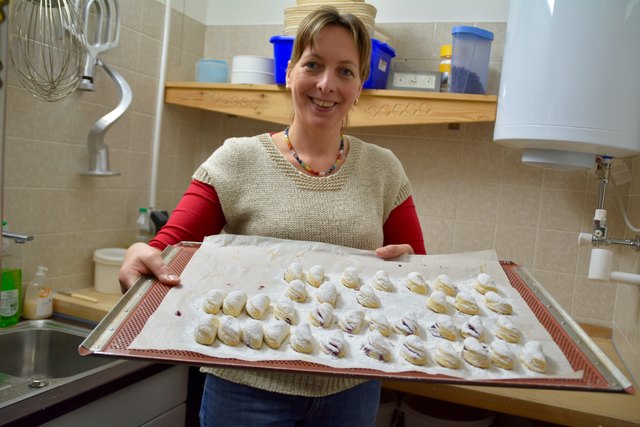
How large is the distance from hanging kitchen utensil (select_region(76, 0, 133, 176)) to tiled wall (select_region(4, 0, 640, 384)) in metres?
0.06

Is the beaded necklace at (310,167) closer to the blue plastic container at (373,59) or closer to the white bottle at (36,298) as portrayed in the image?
the blue plastic container at (373,59)

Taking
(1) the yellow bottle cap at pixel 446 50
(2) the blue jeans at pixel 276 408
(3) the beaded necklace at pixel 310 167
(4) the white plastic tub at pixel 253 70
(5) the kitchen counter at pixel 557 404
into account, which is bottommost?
(5) the kitchen counter at pixel 557 404

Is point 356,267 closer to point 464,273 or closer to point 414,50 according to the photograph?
point 464,273

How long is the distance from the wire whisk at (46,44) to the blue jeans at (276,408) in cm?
96

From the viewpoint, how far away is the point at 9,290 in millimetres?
1538

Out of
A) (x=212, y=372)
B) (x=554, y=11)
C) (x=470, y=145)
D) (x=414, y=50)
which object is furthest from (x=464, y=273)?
(x=414, y=50)

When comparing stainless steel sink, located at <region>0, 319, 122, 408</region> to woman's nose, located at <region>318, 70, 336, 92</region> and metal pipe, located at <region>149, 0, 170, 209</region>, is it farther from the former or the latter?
woman's nose, located at <region>318, 70, 336, 92</region>

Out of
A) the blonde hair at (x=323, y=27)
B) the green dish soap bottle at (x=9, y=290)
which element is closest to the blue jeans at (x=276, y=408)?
the blonde hair at (x=323, y=27)

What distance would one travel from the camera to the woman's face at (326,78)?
3.37 ft

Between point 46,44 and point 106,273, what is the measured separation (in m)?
0.75

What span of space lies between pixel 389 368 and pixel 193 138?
1.79 meters

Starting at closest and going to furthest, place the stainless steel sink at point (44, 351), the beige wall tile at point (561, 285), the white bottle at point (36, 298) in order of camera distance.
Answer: the stainless steel sink at point (44, 351)
the white bottle at point (36, 298)
the beige wall tile at point (561, 285)

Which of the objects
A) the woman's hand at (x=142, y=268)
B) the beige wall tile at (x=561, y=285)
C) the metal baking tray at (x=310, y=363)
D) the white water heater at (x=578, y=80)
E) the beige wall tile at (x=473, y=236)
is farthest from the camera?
the beige wall tile at (x=473, y=236)

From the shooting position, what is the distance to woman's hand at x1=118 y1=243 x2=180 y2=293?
2.91ft
